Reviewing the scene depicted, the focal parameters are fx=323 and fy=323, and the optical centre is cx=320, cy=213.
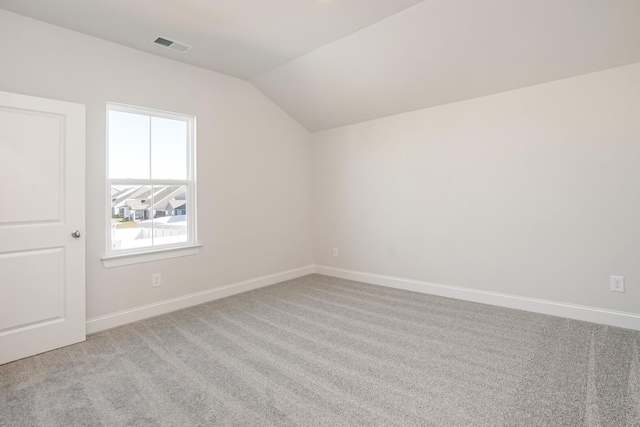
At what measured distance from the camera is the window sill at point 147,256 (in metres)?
Result: 3.07

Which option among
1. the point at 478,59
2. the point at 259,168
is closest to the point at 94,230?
the point at 259,168

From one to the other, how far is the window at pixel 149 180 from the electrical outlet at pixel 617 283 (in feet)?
13.6

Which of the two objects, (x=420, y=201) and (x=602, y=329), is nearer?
(x=602, y=329)

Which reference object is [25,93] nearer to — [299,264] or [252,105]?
[252,105]

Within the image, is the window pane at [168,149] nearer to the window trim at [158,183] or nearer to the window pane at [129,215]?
the window trim at [158,183]

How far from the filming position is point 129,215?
3287mm

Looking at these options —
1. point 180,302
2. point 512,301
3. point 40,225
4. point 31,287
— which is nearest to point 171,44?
point 40,225

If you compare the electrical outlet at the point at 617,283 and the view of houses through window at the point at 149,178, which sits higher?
the view of houses through window at the point at 149,178

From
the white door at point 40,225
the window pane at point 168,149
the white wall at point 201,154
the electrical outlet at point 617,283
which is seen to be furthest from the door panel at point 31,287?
the electrical outlet at point 617,283

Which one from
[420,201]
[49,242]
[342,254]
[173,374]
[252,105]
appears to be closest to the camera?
[173,374]

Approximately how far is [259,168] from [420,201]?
7.04 ft

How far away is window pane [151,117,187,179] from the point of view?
11.3 ft

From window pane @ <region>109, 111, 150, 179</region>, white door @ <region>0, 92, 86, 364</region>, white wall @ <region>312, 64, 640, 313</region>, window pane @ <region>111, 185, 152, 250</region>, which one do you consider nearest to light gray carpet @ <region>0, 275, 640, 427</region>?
white door @ <region>0, 92, 86, 364</region>

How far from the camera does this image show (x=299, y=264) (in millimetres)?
4969
